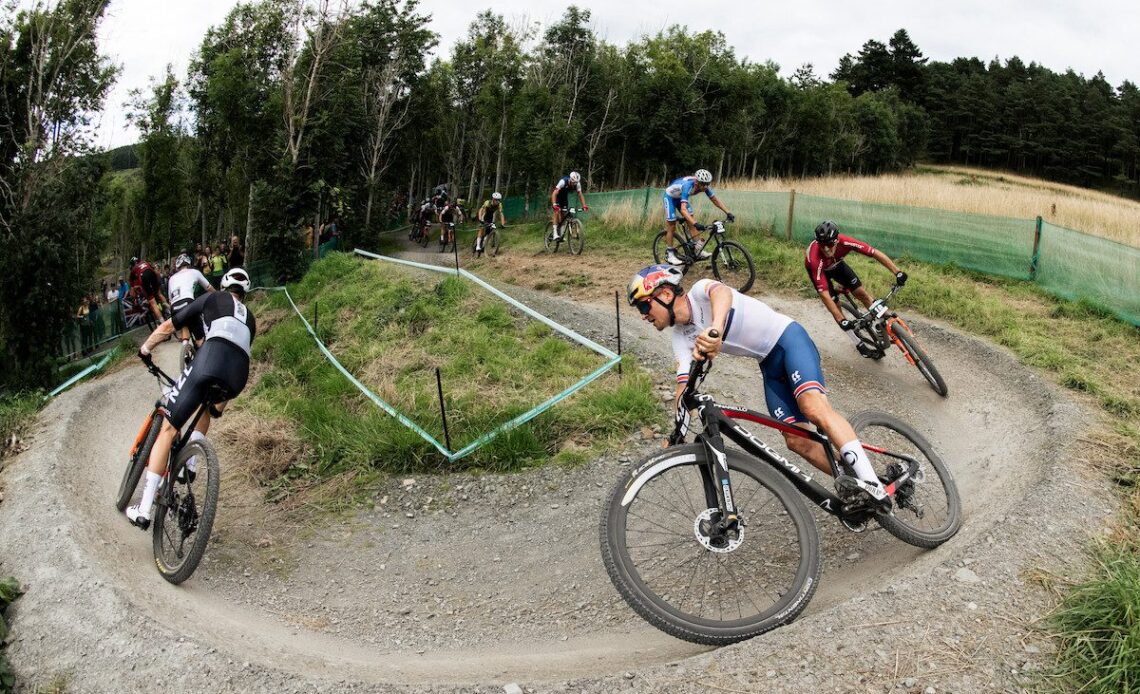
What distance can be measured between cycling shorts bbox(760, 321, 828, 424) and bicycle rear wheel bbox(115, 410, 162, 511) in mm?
5290

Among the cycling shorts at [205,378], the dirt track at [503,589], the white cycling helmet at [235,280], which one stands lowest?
the dirt track at [503,589]

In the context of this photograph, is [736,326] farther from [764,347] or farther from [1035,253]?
[1035,253]

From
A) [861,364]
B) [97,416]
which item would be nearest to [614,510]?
[861,364]

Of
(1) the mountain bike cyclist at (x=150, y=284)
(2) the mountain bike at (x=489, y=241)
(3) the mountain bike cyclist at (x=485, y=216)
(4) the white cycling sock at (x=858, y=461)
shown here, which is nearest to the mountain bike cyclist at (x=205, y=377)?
(4) the white cycling sock at (x=858, y=461)

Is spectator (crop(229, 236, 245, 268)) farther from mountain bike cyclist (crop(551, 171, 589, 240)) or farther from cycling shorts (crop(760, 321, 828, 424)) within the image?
cycling shorts (crop(760, 321, 828, 424))

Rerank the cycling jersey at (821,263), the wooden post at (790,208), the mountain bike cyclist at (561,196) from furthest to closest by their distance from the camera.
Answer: the mountain bike cyclist at (561,196) → the wooden post at (790,208) → the cycling jersey at (821,263)

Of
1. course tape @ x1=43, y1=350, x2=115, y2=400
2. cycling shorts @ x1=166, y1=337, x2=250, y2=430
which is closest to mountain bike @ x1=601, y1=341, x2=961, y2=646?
cycling shorts @ x1=166, y1=337, x2=250, y2=430

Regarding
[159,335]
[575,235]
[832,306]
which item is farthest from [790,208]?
[159,335]

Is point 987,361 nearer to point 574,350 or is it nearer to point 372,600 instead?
point 574,350

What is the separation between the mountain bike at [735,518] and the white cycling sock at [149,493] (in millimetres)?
3853

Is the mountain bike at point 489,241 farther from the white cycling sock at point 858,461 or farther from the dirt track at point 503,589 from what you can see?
the white cycling sock at point 858,461

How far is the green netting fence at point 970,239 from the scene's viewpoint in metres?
11.5

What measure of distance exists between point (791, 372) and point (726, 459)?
0.99 meters

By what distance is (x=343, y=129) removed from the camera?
2797cm
